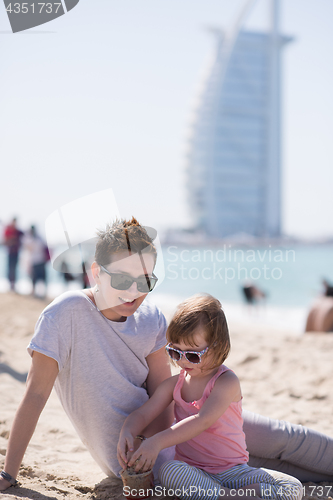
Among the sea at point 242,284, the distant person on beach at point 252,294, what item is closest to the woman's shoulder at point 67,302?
the sea at point 242,284

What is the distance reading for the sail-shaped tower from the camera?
62531 mm

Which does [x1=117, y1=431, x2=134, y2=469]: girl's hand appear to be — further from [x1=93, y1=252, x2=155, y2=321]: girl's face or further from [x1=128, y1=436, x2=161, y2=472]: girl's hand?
[x1=93, y1=252, x2=155, y2=321]: girl's face

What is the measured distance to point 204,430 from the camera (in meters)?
1.51

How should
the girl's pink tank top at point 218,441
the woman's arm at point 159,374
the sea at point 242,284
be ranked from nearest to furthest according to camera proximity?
1. the girl's pink tank top at point 218,441
2. the woman's arm at point 159,374
3. the sea at point 242,284

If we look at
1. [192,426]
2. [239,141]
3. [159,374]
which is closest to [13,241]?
[159,374]

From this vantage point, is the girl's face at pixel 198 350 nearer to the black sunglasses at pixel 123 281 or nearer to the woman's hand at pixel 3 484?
the black sunglasses at pixel 123 281

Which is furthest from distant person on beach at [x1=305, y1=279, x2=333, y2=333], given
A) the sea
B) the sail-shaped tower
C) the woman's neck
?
the sail-shaped tower

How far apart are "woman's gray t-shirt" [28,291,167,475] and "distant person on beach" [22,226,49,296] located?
7.30m

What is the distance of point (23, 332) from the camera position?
5.46m

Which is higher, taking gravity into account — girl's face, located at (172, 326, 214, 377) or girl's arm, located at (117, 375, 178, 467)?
girl's face, located at (172, 326, 214, 377)

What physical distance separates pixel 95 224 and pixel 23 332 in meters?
4.14

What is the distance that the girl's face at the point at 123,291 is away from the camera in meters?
1.56

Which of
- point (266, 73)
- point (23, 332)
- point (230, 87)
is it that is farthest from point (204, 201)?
point (23, 332)

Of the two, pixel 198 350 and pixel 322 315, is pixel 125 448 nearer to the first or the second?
pixel 198 350
